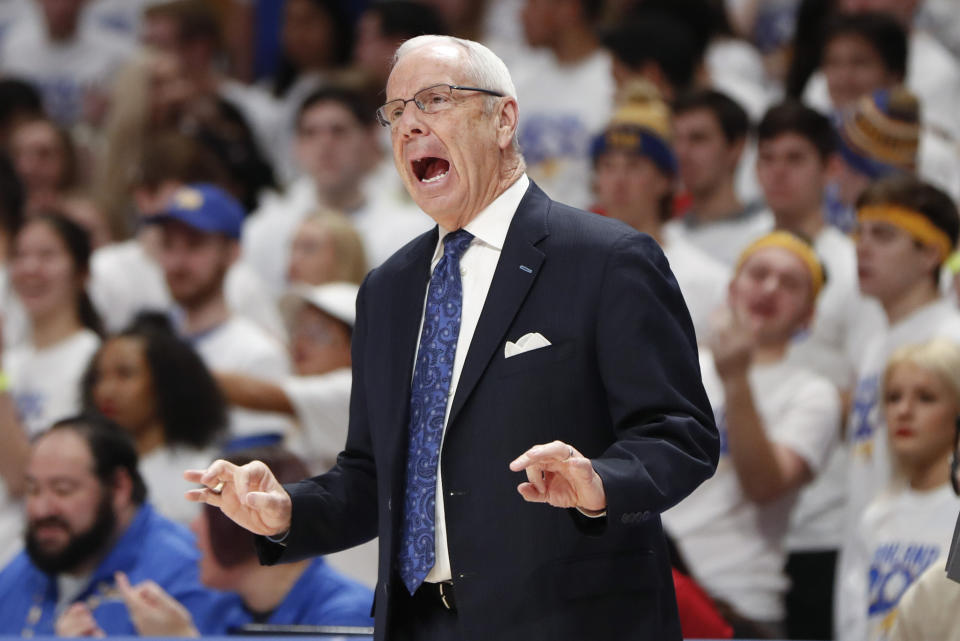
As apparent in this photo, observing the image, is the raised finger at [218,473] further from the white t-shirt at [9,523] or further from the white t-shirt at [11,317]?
the white t-shirt at [11,317]

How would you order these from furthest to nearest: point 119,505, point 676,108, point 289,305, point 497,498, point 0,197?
point 0,197 < point 676,108 < point 289,305 < point 119,505 < point 497,498

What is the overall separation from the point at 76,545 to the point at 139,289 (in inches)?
94.6

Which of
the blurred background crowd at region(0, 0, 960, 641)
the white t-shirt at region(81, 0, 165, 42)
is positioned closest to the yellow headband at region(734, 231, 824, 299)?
the blurred background crowd at region(0, 0, 960, 641)

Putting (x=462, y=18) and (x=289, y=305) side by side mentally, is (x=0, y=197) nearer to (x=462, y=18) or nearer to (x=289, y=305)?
(x=289, y=305)

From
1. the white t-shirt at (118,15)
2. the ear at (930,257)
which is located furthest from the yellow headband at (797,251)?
the white t-shirt at (118,15)

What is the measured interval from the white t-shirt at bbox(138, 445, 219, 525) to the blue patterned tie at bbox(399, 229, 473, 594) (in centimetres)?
292

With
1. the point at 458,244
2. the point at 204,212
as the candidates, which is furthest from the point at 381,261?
the point at 458,244

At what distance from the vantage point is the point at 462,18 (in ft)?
28.2

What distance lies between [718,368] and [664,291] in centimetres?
Result: 251

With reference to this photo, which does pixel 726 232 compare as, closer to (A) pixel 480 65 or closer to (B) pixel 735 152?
(B) pixel 735 152

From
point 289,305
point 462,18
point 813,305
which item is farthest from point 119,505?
point 462,18

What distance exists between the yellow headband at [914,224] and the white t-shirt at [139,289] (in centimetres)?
274

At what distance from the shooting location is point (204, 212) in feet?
21.6

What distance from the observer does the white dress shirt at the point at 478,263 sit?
102 inches
